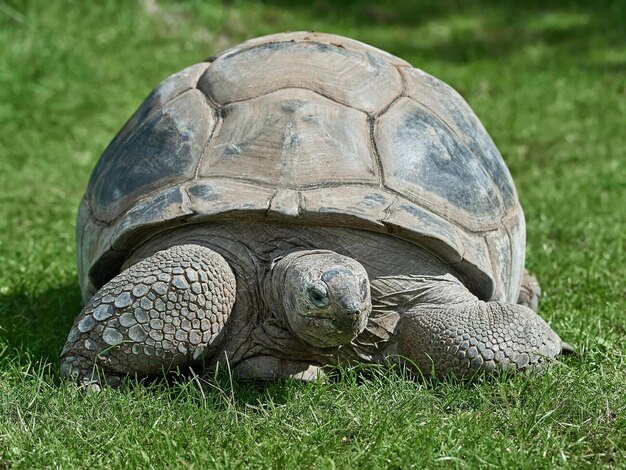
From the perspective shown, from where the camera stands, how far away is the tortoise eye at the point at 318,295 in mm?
3492

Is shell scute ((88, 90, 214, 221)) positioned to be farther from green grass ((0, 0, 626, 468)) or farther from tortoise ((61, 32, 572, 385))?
green grass ((0, 0, 626, 468))

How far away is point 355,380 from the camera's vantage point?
3.77 metres

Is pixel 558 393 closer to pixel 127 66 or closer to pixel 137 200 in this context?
pixel 137 200

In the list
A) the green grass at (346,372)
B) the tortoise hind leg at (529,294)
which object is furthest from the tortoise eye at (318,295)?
the tortoise hind leg at (529,294)

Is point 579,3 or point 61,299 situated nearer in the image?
point 61,299

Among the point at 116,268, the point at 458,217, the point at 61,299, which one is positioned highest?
the point at 458,217

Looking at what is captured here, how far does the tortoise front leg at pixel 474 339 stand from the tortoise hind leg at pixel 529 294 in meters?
0.96

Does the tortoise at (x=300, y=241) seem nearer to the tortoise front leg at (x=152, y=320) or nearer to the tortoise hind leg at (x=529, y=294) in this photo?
the tortoise front leg at (x=152, y=320)

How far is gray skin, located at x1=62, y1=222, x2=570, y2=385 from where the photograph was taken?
363 cm

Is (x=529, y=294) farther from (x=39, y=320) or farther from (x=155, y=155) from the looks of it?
(x=39, y=320)

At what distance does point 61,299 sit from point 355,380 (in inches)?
75.3

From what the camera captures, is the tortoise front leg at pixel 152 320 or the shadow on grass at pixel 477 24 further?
the shadow on grass at pixel 477 24

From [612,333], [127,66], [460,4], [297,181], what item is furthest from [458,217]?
[460,4]

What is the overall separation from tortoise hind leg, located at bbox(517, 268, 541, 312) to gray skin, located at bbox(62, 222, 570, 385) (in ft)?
2.97
